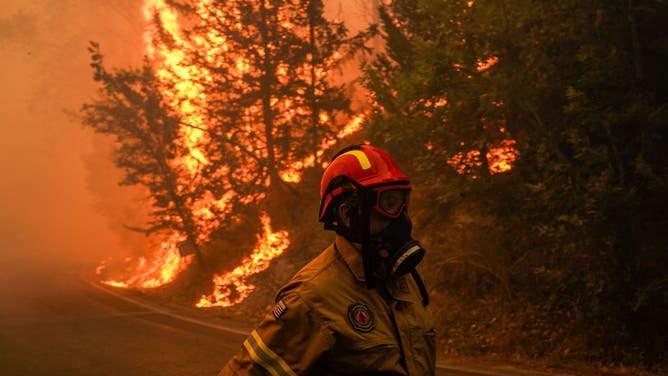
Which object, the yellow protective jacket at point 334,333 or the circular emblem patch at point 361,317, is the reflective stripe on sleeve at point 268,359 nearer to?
the yellow protective jacket at point 334,333

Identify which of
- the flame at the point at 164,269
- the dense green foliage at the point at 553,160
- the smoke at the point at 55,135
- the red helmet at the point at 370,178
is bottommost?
the dense green foliage at the point at 553,160

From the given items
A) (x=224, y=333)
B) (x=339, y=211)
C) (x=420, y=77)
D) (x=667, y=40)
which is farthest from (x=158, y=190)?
Result: (x=339, y=211)

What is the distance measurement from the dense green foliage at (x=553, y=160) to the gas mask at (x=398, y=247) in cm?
631

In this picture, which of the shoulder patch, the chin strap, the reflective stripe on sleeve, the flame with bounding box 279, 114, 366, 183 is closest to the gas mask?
the chin strap

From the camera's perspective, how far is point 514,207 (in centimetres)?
1003

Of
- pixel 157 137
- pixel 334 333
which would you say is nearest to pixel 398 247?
pixel 334 333

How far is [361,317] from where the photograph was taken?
2.07 metres

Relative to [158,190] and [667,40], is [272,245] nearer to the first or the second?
[158,190]

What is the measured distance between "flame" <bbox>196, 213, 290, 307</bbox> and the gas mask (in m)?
16.1

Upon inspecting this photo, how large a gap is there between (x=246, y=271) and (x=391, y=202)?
1841 centimetres

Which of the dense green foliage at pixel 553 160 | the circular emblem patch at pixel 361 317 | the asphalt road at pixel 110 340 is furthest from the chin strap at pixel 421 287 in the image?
the asphalt road at pixel 110 340

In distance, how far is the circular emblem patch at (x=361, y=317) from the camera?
2037 millimetres

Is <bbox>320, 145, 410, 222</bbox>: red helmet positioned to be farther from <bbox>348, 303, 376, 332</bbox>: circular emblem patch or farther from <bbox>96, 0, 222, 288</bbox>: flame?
<bbox>96, 0, 222, 288</bbox>: flame

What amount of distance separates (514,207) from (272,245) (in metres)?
12.4
